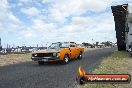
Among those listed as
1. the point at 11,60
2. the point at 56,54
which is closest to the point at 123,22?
the point at 11,60

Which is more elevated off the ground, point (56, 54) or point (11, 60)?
point (56, 54)

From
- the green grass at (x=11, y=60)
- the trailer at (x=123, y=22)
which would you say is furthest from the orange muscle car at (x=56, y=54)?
the trailer at (x=123, y=22)

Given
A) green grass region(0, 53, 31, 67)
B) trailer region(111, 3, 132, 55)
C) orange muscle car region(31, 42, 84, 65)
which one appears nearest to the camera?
orange muscle car region(31, 42, 84, 65)

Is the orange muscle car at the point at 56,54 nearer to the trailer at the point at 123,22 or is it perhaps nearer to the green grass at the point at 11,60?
the green grass at the point at 11,60

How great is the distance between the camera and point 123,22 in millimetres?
26250

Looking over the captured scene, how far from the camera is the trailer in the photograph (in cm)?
2132

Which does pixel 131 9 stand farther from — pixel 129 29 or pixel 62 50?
pixel 62 50

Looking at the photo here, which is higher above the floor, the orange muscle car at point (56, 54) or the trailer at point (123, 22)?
the trailer at point (123, 22)

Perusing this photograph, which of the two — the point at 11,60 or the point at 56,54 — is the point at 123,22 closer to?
the point at 11,60

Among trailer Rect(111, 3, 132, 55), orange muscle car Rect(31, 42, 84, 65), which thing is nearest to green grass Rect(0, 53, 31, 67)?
orange muscle car Rect(31, 42, 84, 65)

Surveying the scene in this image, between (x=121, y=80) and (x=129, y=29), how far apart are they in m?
21.6

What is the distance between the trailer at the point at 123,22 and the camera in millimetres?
21320

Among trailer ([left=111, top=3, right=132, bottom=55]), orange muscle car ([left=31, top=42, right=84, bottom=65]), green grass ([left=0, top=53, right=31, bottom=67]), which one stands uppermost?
trailer ([left=111, top=3, right=132, bottom=55])

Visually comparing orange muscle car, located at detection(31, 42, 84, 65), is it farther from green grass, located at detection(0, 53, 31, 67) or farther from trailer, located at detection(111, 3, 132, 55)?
trailer, located at detection(111, 3, 132, 55)
